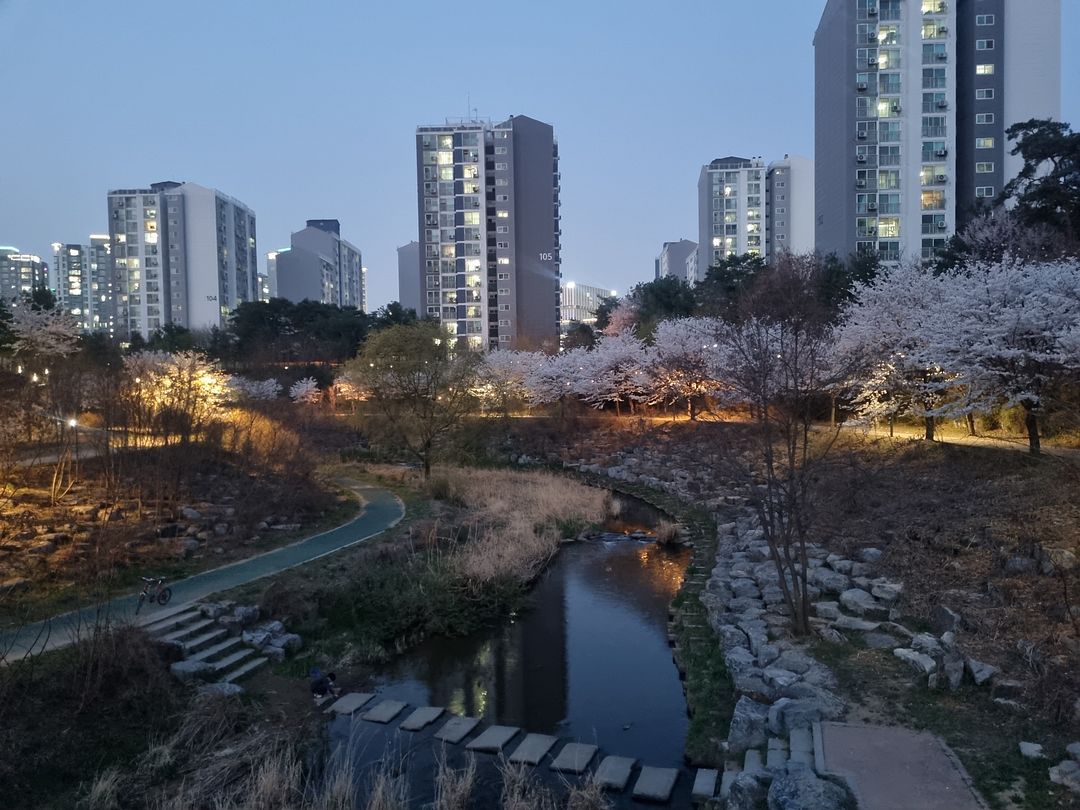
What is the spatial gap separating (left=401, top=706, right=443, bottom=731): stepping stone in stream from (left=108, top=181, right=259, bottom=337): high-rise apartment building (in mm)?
71334

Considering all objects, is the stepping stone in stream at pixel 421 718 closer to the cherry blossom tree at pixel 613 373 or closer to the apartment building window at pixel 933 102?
the cherry blossom tree at pixel 613 373

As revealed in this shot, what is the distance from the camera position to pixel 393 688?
10.1m

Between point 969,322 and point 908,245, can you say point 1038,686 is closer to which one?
point 969,322

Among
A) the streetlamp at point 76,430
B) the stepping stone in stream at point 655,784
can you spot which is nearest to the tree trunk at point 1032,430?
the stepping stone in stream at point 655,784

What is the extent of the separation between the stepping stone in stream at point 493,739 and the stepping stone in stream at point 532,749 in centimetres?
18

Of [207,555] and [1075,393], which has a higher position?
[1075,393]

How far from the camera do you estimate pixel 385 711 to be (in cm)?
908

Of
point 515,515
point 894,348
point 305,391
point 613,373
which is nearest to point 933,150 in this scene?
point 613,373

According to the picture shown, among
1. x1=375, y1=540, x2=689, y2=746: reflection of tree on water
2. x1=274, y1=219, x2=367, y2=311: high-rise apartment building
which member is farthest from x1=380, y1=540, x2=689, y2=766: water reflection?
x1=274, y1=219, x2=367, y2=311: high-rise apartment building

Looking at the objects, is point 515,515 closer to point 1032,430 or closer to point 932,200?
point 1032,430

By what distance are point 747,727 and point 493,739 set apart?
271 centimetres

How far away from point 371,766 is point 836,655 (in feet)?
17.0

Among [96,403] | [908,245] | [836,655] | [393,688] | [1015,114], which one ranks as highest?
[1015,114]

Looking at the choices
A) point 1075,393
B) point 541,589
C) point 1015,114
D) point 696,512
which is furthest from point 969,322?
point 1015,114
